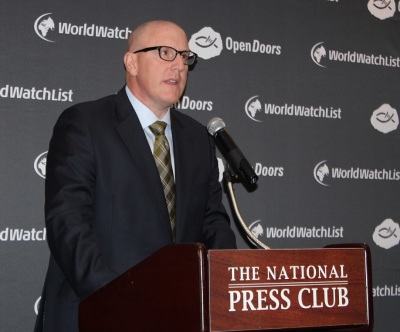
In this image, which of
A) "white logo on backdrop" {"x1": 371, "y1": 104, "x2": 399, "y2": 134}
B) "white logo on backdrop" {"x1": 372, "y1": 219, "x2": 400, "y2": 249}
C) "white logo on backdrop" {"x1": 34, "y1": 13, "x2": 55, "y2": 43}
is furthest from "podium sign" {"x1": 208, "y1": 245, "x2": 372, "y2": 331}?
"white logo on backdrop" {"x1": 371, "y1": 104, "x2": 399, "y2": 134}

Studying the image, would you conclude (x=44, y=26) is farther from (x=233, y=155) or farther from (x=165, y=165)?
(x=233, y=155)

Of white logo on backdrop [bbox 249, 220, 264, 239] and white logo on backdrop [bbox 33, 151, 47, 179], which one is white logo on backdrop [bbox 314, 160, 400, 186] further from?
white logo on backdrop [bbox 33, 151, 47, 179]

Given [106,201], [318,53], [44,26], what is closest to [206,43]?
[318,53]

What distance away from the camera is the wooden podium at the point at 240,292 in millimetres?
1516

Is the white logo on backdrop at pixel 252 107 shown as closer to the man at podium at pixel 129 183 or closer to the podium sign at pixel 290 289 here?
the man at podium at pixel 129 183

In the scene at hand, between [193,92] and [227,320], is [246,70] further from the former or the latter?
[227,320]

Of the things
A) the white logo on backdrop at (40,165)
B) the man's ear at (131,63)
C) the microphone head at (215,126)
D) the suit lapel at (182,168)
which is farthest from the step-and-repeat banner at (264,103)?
the microphone head at (215,126)

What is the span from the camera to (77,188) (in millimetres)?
2281

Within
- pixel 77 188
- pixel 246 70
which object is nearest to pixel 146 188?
pixel 77 188

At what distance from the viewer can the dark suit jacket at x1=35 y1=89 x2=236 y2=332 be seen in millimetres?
2221

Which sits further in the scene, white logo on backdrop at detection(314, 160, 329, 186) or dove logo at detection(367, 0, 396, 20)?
dove logo at detection(367, 0, 396, 20)

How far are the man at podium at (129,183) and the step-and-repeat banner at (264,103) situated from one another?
2.53ft

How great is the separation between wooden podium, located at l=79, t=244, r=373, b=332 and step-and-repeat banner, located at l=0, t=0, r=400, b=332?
163 cm

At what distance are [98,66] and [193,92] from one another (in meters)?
0.58
